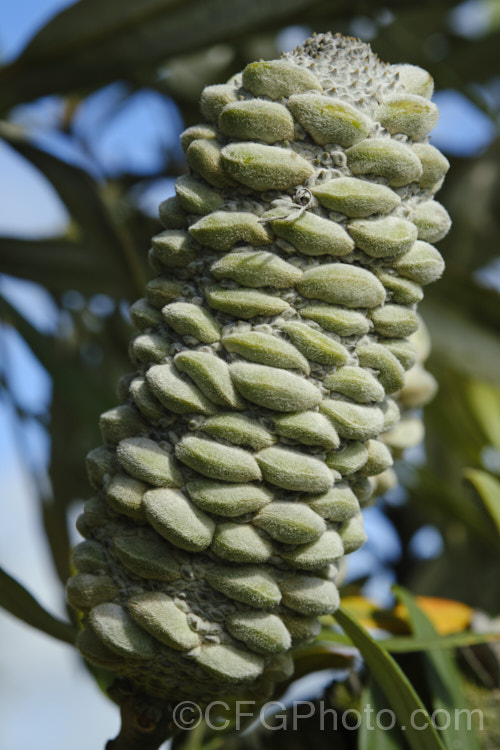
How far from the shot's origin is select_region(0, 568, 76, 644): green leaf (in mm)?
576

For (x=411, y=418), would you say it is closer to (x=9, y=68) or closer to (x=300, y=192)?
(x=300, y=192)

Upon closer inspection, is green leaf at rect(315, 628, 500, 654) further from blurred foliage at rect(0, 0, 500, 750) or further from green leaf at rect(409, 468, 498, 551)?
green leaf at rect(409, 468, 498, 551)

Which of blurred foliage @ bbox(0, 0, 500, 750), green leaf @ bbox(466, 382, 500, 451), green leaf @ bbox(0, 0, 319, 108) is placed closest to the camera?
blurred foliage @ bbox(0, 0, 500, 750)

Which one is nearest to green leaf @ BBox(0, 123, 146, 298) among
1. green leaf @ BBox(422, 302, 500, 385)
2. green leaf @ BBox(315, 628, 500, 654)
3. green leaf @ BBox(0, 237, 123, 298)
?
green leaf @ BBox(0, 237, 123, 298)

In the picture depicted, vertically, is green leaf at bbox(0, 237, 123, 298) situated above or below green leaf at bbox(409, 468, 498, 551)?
above

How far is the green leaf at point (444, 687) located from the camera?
62 centimetres

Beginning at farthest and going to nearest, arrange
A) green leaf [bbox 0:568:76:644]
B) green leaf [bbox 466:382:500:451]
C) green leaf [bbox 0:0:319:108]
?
green leaf [bbox 466:382:500:451], green leaf [bbox 0:0:319:108], green leaf [bbox 0:568:76:644]

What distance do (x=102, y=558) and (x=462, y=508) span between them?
598 millimetres

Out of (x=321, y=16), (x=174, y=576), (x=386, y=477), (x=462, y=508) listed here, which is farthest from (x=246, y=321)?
(x=321, y=16)

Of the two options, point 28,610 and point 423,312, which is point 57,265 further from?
point 28,610

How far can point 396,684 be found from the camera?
0.55 meters

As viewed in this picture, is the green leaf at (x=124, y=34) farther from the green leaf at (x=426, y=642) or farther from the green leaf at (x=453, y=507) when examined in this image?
the green leaf at (x=426, y=642)

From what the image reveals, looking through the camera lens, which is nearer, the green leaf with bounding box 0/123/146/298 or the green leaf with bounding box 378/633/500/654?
the green leaf with bounding box 378/633/500/654

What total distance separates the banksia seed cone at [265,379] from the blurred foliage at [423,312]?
0.37 feet
